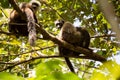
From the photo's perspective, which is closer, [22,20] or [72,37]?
[22,20]

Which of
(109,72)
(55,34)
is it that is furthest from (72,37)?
(109,72)

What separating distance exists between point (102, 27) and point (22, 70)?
2.26m

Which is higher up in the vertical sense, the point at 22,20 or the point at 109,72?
the point at 109,72

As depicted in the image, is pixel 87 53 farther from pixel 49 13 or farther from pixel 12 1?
pixel 49 13

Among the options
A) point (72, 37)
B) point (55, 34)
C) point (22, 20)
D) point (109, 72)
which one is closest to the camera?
point (109, 72)

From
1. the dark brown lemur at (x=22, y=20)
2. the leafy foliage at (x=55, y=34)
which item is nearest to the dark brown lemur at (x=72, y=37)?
the leafy foliage at (x=55, y=34)

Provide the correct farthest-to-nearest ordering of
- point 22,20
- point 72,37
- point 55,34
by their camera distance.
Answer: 1. point 55,34
2. point 72,37
3. point 22,20

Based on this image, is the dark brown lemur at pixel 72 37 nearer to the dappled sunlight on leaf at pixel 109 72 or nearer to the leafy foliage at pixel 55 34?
the leafy foliage at pixel 55 34

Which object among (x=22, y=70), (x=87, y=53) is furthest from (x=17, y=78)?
(x=22, y=70)

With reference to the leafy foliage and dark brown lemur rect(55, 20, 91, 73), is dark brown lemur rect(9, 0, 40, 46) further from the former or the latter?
dark brown lemur rect(55, 20, 91, 73)

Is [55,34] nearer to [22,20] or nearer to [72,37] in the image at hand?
[72,37]

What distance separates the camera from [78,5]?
6727mm

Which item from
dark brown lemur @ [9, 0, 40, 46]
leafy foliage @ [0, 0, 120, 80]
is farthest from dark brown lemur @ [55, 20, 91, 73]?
dark brown lemur @ [9, 0, 40, 46]

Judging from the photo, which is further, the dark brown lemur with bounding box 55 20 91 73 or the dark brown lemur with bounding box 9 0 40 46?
the dark brown lemur with bounding box 55 20 91 73
